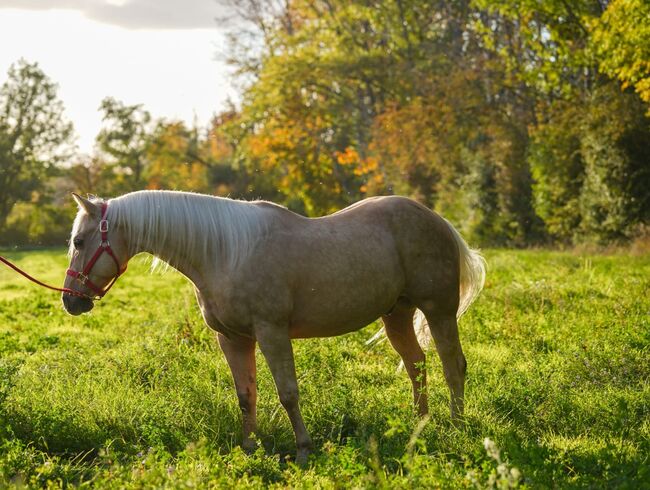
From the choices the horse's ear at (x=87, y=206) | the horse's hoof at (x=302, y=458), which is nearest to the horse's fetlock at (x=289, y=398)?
the horse's hoof at (x=302, y=458)

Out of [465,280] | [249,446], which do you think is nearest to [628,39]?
[465,280]

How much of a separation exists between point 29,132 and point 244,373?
47.9m

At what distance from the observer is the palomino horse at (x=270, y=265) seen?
17.3ft

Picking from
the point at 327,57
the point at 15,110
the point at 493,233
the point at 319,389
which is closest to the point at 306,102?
the point at 327,57

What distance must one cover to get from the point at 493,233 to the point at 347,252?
20.6 metres

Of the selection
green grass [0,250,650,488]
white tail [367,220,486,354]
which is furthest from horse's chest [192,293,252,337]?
white tail [367,220,486,354]

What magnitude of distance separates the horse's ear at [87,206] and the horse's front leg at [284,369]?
1.41m

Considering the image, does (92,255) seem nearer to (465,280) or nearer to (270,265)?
(270,265)

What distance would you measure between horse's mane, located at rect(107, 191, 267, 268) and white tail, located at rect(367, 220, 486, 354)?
6.16 feet

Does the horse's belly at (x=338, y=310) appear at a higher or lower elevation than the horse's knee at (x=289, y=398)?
higher

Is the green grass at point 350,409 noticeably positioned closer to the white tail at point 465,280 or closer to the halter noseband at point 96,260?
the white tail at point 465,280

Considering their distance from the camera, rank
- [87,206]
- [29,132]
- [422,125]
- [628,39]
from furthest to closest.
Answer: [29,132], [422,125], [628,39], [87,206]

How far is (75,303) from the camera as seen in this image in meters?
5.46

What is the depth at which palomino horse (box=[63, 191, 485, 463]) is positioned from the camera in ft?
17.3
